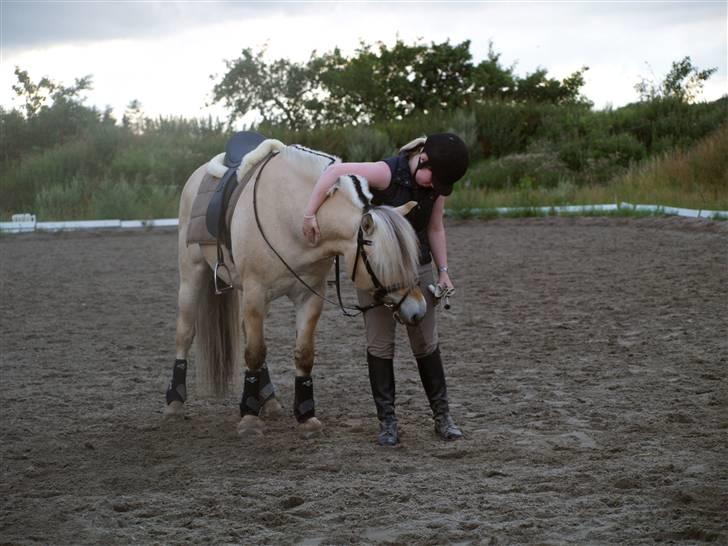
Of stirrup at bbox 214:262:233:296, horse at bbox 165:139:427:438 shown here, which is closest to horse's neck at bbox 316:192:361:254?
horse at bbox 165:139:427:438

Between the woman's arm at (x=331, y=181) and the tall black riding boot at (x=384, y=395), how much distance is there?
72 cm

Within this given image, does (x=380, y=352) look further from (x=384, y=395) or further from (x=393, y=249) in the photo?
(x=393, y=249)

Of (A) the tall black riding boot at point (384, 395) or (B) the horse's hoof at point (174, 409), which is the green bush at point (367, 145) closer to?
(B) the horse's hoof at point (174, 409)

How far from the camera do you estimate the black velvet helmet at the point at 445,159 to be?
5043 mm

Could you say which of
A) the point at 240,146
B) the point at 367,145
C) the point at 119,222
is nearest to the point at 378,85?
the point at 367,145

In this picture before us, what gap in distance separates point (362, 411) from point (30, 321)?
428cm

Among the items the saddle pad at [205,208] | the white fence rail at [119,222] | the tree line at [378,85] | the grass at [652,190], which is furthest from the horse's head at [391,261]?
the tree line at [378,85]

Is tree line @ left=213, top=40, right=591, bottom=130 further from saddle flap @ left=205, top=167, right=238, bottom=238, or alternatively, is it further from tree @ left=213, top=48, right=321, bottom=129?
saddle flap @ left=205, top=167, right=238, bottom=238

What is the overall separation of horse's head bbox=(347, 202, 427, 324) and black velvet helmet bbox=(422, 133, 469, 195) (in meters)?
0.18

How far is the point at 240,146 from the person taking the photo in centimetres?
631

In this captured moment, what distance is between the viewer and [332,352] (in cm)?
787

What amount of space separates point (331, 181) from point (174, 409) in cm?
173

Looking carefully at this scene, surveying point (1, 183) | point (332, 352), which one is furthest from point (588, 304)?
point (1, 183)

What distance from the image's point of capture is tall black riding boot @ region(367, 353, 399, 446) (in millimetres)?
5312
